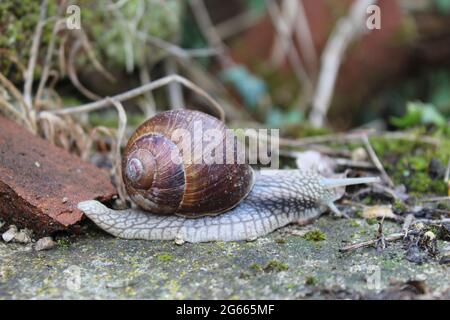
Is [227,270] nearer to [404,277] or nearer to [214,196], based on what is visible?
[214,196]

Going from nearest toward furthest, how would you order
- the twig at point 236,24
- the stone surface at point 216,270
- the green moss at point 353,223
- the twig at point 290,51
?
1. the stone surface at point 216,270
2. the green moss at point 353,223
3. the twig at point 290,51
4. the twig at point 236,24

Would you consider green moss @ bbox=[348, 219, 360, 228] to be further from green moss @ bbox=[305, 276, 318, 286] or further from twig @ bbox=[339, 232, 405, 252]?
green moss @ bbox=[305, 276, 318, 286]

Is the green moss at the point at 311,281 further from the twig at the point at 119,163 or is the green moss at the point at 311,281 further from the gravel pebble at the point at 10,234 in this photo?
the gravel pebble at the point at 10,234

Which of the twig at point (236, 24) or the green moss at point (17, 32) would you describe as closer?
the green moss at point (17, 32)

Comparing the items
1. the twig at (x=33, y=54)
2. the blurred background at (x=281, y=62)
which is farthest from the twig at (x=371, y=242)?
the twig at (x=33, y=54)

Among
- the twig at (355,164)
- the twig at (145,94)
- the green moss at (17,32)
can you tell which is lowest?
the twig at (355,164)

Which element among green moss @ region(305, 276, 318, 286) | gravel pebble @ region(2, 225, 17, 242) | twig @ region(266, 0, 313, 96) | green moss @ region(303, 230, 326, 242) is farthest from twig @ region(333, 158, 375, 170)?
twig @ region(266, 0, 313, 96)
